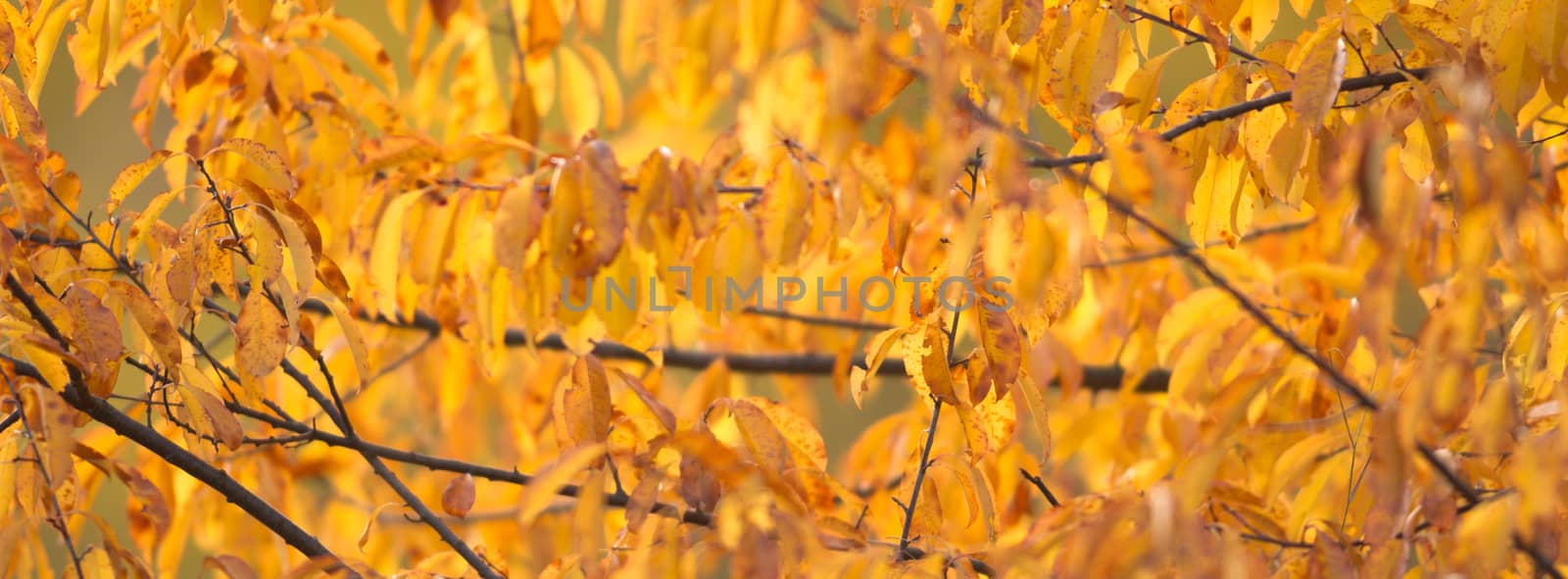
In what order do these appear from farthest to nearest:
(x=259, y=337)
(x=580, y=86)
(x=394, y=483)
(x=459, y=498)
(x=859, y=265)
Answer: (x=859, y=265), (x=580, y=86), (x=394, y=483), (x=459, y=498), (x=259, y=337)

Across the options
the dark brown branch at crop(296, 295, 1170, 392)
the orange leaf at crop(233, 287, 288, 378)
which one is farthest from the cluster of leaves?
the dark brown branch at crop(296, 295, 1170, 392)

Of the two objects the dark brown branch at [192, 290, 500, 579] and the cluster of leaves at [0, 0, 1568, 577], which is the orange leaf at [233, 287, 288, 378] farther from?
the dark brown branch at [192, 290, 500, 579]

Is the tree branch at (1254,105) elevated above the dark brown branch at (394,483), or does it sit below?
above

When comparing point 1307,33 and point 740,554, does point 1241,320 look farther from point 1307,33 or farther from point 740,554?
point 740,554

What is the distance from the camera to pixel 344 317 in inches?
55.8

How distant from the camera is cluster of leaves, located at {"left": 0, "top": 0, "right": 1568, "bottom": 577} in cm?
103

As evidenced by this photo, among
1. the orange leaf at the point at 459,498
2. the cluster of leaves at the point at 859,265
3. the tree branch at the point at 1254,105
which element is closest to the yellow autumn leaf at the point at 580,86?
the cluster of leaves at the point at 859,265

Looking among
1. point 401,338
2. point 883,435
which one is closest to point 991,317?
point 883,435

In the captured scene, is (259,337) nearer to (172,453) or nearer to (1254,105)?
(172,453)

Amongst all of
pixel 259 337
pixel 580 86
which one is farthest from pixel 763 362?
pixel 259 337

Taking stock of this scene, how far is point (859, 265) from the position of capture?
2395 millimetres

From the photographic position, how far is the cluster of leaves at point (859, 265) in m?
1.03

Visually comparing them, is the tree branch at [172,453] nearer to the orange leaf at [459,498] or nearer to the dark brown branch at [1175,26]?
the orange leaf at [459,498]

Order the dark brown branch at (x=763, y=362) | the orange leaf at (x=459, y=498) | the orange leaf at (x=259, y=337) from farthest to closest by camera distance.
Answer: the dark brown branch at (x=763, y=362) → the orange leaf at (x=459, y=498) → the orange leaf at (x=259, y=337)
